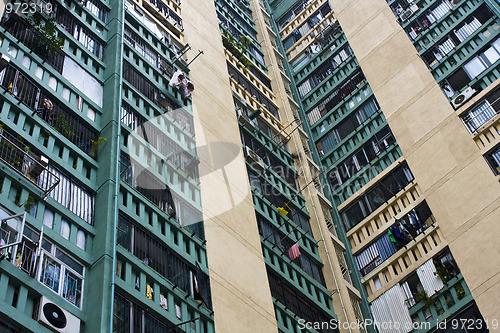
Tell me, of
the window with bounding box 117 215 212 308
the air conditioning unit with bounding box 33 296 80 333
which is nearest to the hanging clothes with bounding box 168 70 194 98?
the window with bounding box 117 215 212 308

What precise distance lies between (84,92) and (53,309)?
1093cm

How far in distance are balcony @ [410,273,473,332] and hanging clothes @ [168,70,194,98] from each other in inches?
585

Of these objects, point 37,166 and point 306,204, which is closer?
point 37,166

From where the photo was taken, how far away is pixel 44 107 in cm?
2277

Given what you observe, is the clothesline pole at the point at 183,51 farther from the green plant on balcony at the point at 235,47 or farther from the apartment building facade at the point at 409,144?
the apartment building facade at the point at 409,144

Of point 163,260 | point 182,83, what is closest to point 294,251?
point 163,260

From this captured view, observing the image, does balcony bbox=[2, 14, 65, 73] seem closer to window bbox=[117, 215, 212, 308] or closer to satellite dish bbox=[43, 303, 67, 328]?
window bbox=[117, 215, 212, 308]

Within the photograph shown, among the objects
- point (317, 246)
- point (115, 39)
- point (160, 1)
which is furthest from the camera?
point (160, 1)

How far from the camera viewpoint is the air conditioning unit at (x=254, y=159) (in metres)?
32.6

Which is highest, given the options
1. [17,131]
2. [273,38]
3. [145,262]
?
[273,38]

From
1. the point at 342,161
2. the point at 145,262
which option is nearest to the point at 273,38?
the point at 342,161

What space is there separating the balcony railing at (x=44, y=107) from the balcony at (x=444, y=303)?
52.2 feet

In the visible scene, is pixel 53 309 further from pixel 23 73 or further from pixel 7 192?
pixel 23 73

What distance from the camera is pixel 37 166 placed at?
1964 centimetres
